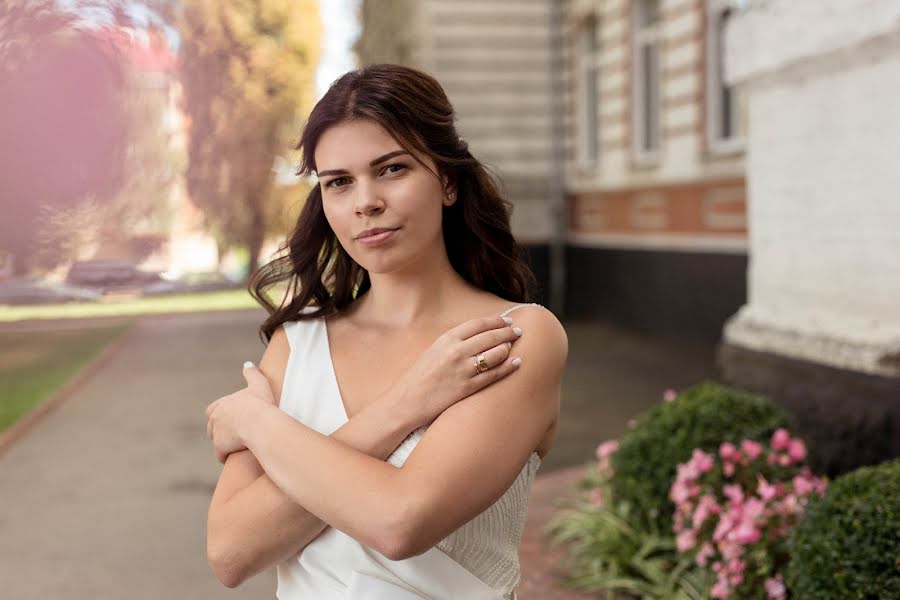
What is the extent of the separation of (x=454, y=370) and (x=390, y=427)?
125 millimetres

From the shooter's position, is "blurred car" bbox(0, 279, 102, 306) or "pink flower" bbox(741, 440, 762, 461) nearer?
"blurred car" bbox(0, 279, 102, 306)

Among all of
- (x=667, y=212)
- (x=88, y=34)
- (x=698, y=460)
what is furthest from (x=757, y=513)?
(x=667, y=212)

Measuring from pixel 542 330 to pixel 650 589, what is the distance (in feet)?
8.40

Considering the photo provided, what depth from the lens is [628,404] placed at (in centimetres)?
878

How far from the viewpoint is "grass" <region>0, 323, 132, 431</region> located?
1038cm

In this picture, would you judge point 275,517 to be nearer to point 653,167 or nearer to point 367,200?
point 367,200

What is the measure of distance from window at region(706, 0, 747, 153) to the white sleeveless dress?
972cm

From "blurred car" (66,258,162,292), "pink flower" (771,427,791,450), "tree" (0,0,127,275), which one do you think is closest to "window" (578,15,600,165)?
"pink flower" (771,427,791,450)

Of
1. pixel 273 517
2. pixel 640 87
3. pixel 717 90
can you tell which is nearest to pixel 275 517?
pixel 273 517

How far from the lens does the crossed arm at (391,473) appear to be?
4.32 feet

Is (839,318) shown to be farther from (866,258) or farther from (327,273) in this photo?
(327,273)

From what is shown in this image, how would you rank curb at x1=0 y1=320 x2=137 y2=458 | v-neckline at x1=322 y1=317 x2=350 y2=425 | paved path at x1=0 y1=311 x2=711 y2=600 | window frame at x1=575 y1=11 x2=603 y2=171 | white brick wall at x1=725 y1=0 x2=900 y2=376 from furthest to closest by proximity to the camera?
1. window frame at x1=575 y1=11 x2=603 y2=171
2. curb at x1=0 y1=320 x2=137 y2=458
3. paved path at x1=0 y1=311 x2=711 y2=600
4. white brick wall at x1=725 y1=0 x2=900 y2=376
5. v-neckline at x1=322 y1=317 x2=350 y2=425

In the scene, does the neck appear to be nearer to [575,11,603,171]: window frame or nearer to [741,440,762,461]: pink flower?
[741,440,762,461]: pink flower

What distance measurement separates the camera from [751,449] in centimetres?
372
